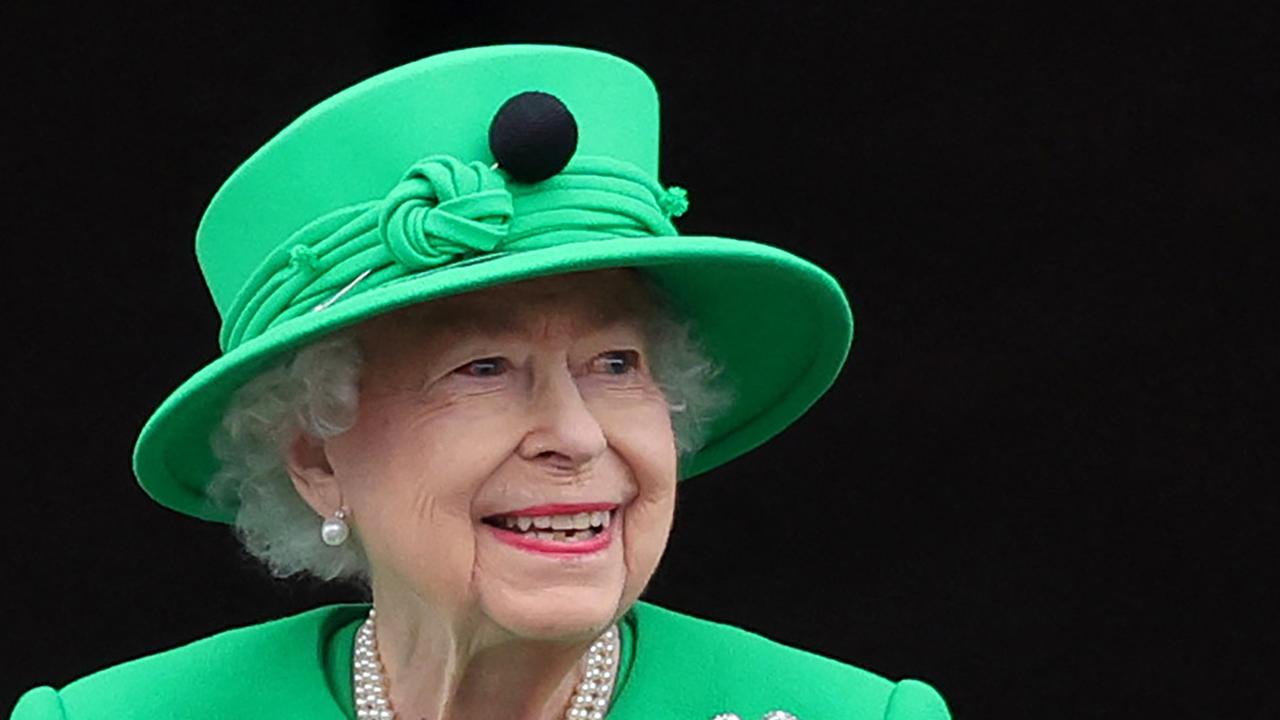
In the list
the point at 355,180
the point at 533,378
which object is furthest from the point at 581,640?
the point at 355,180

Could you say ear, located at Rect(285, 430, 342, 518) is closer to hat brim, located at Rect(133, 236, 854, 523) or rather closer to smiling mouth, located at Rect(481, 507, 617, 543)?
hat brim, located at Rect(133, 236, 854, 523)

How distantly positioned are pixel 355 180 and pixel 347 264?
0.30 feet

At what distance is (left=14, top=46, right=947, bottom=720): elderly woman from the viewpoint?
136 inches

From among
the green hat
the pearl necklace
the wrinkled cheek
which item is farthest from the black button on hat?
the pearl necklace

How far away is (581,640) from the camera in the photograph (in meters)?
3.55

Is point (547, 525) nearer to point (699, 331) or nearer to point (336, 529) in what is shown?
point (336, 529)

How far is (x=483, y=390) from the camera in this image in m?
3.49

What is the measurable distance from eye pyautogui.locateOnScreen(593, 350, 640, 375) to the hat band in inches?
5.0

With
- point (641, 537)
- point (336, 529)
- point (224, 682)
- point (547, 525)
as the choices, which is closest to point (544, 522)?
point (547, 525)

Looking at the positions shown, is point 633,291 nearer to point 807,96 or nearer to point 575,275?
point 575,275

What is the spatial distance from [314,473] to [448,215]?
39 cm

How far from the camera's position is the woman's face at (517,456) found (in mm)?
3467

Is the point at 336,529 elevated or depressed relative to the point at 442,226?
depressed

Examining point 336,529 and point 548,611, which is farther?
point 336,529
